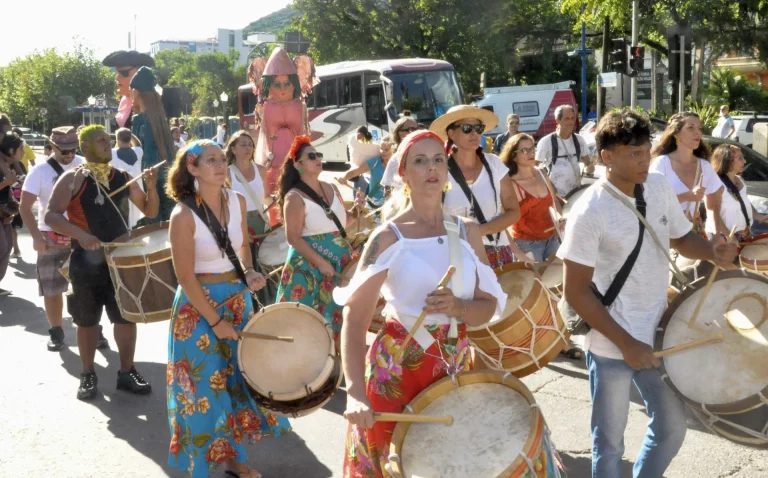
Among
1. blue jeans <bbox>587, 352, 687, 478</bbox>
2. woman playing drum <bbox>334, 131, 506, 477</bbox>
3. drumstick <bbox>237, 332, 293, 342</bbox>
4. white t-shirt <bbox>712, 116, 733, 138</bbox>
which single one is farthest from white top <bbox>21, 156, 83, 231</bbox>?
white t-shirt <bbox>712, 116, 733, 138</bbox>

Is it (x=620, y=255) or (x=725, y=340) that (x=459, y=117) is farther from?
(x=725, y=340)

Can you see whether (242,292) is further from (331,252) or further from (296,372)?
(331,252)

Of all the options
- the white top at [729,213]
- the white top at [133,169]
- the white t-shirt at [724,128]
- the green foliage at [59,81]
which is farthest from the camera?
the green foliage at [59,81]

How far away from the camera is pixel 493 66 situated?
45438 millimetres

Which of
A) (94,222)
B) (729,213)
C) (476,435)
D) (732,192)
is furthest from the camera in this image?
(732,192)

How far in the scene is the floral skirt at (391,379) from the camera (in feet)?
10.3

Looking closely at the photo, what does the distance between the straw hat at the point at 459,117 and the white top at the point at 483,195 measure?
26 centimetres

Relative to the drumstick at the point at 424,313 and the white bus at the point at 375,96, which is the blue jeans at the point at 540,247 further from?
the white bus at the point at 375,96

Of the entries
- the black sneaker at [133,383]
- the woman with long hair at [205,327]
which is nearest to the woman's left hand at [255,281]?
the woman with long hair at [205,327]

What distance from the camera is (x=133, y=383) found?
657cm

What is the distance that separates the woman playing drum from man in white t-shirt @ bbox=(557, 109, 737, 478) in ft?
1.34

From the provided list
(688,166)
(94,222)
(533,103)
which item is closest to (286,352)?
(94,222)

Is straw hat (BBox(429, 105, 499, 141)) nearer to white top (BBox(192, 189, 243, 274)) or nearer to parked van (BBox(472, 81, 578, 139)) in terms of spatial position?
white top (BBox(192, 189, 243, 274))

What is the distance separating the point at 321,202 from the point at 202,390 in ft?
6.01
